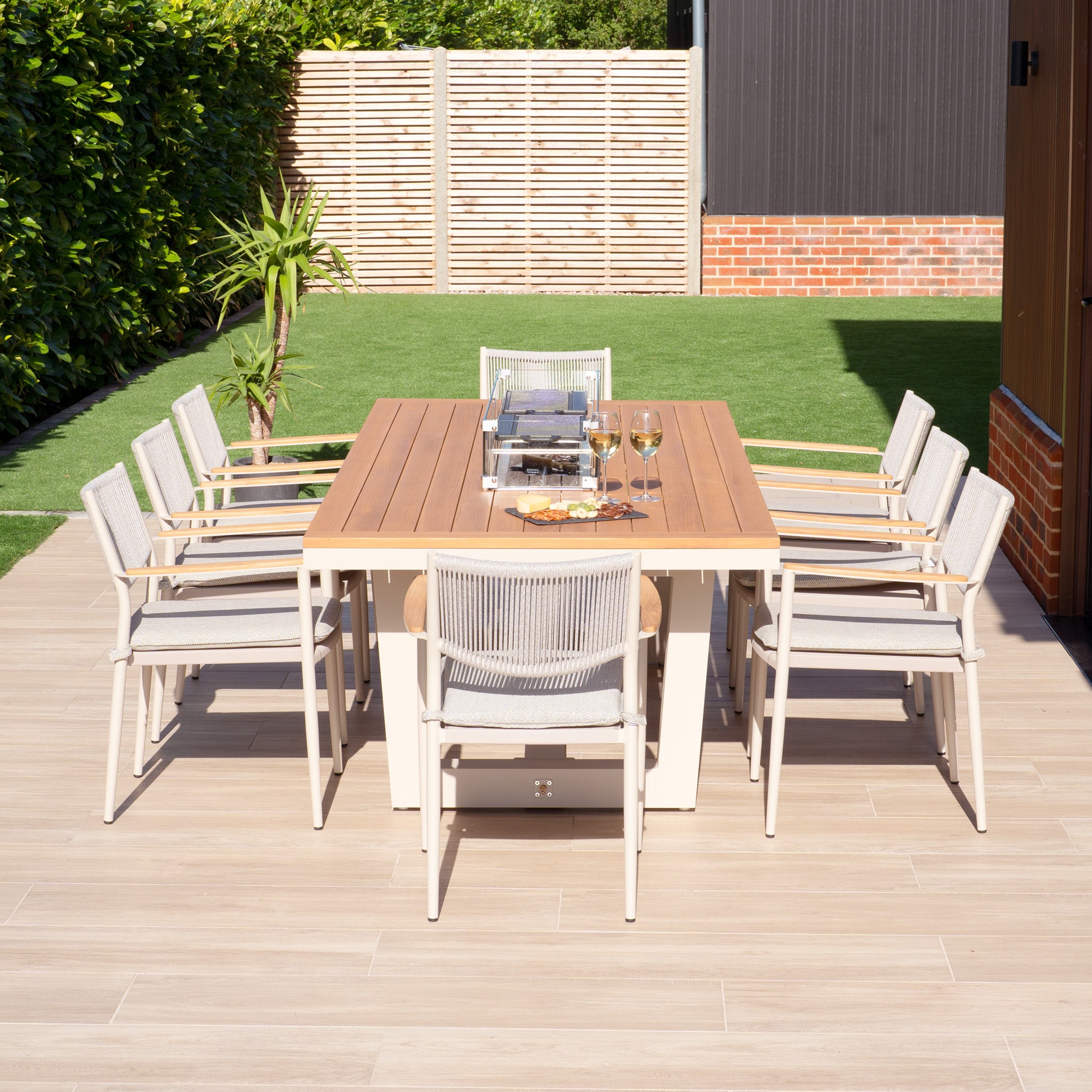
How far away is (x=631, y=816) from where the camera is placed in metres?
3.37

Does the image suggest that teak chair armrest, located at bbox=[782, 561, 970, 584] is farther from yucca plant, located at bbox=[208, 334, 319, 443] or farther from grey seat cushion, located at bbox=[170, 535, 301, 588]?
yucca plant, located at bbox=[208, 334, 319, 443]

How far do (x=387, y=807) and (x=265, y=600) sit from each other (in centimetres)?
69

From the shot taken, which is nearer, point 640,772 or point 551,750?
point 640,772

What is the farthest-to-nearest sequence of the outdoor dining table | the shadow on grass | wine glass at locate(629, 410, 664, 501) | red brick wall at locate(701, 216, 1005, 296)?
1. red brick wall at locate(701, 216, 1005, 296)
2. the shadow on grass
3. wine glass at locate(629, 410, 664, 501)
4. the outdoor dining table

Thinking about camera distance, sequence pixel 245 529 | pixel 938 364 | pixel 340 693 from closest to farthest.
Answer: pixel 340 693 < pixel 245 529 < pixel 938 364

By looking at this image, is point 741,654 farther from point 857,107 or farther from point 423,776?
point 857,107

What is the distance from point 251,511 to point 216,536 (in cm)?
25

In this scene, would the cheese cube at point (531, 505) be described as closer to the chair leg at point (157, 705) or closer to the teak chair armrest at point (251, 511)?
the teak chair armrest at point (251, 511)

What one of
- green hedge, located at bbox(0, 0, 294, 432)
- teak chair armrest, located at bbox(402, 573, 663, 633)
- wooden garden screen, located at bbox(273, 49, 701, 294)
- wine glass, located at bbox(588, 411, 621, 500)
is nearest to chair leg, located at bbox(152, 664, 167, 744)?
teak chair armrest, located at bbox(402, 573, 663, 633)

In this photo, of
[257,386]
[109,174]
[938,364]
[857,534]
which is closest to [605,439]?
[857,534]

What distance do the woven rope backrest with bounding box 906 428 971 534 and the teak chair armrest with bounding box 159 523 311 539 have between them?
1831mm

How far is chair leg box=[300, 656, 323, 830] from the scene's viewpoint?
12.4 ft

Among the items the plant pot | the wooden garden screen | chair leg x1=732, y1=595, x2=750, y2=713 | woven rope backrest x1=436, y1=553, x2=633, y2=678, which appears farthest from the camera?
the wooden garden screen

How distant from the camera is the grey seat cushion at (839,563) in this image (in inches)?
172
